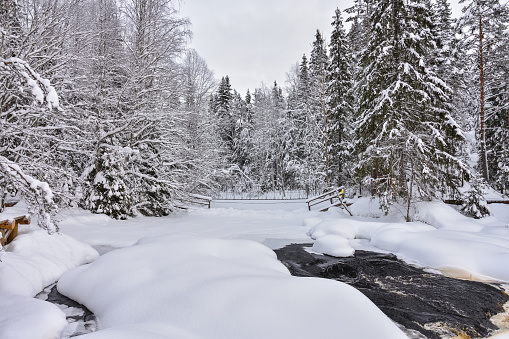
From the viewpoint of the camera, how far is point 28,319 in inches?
128

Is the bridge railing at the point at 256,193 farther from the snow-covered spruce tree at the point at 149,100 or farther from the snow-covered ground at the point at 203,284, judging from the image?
the snow-covered ground at the point at 203,284

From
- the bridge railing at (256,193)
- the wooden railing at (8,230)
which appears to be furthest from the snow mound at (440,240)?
the bridge railing at (256,193)

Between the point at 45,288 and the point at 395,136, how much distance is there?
12724 millimetres

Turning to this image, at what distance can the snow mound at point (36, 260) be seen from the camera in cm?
476

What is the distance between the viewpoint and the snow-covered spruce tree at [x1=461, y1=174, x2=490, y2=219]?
38.4 feet

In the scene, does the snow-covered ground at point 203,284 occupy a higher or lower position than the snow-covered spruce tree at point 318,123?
lower

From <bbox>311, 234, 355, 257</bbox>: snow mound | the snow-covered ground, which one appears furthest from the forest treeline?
<bbox>311, 234, 355, 257</bbox>: snow mound

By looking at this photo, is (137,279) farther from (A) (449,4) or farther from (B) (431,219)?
(A) (449,4)

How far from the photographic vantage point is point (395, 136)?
12.1 meters

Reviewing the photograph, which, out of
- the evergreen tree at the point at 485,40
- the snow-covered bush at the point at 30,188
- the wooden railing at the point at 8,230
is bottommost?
the wooden railing at the point at 8,230

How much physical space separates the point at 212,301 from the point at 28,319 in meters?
2.13

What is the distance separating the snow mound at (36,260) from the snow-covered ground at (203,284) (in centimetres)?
2

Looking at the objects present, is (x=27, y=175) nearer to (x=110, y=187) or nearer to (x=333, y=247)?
(x=333, y=247)

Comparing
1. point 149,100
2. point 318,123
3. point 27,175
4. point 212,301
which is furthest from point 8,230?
point 318,123
